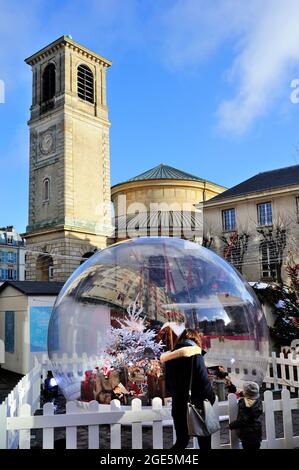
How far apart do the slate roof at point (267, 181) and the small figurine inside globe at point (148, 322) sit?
25.9 meters

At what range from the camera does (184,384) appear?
4.83 meters

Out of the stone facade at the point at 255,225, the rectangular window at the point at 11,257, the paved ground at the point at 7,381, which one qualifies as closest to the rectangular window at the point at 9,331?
the paved ground at the point at 7,381

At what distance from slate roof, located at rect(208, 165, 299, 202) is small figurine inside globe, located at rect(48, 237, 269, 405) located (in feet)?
84.9

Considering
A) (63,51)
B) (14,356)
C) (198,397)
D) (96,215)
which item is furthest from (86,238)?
(198,397)

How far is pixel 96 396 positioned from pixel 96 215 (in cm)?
3552

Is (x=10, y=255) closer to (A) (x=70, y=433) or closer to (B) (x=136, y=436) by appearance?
(A) (x=70, y=433)

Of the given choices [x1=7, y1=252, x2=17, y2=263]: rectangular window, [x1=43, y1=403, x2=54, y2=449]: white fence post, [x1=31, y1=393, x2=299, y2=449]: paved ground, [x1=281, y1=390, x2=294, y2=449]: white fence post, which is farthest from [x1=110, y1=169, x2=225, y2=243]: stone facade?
[x1=7, y1=252, x2=17, y2=263]: rectangular window

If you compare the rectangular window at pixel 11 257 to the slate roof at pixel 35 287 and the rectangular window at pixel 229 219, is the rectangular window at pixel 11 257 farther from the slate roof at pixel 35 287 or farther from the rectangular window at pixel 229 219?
the slate roof at pixel 35 287

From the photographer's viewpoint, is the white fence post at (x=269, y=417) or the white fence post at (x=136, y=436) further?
the white fence post at (x=269, y=417)

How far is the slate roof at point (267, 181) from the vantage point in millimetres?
32531

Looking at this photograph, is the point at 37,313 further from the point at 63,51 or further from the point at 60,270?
the point at 63,51

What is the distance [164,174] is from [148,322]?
45670 millimetres

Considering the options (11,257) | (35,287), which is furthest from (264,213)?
(11,257)

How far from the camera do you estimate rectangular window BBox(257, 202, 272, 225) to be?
32.9 m
